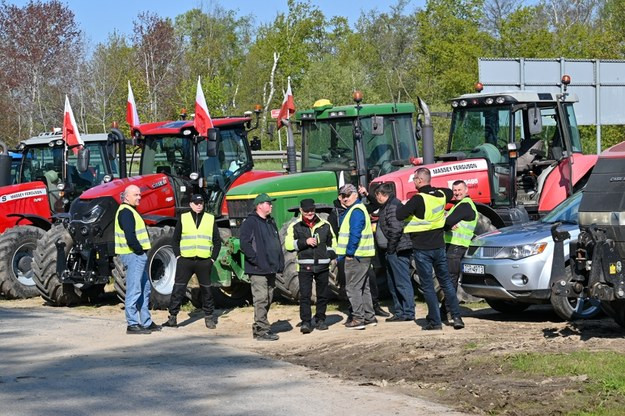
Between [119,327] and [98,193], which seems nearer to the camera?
[119,327]

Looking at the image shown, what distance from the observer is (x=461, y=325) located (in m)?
13.4

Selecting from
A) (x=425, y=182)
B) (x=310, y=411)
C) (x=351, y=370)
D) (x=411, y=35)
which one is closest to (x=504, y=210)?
(x=425, y=182)

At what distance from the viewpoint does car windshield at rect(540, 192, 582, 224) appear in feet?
46.8

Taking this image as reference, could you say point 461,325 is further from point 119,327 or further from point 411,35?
point 411,35

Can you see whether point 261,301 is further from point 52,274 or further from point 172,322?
point 52,274

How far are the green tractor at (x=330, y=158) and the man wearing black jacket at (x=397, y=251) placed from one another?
5.50 feet

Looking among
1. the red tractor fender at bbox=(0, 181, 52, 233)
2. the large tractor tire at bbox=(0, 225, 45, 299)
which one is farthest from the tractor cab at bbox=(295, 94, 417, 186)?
the red tractor fender at bbox=(0, 181, 52, 233)

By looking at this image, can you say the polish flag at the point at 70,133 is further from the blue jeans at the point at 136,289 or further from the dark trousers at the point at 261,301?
the dark trousers at the point at 261,301

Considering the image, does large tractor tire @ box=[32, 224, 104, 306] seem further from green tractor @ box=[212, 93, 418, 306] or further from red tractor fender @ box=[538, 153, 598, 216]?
red tractor fender @ box=[538, 153, 598, 216]

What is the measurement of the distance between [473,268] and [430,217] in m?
1.07

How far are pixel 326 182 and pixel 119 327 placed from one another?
4.14 m

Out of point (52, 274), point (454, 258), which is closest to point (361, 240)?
point (454, 258)

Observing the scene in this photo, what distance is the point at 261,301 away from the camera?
1388 centimetres

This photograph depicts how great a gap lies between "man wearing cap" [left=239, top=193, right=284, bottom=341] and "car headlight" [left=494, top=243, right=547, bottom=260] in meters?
2.83
